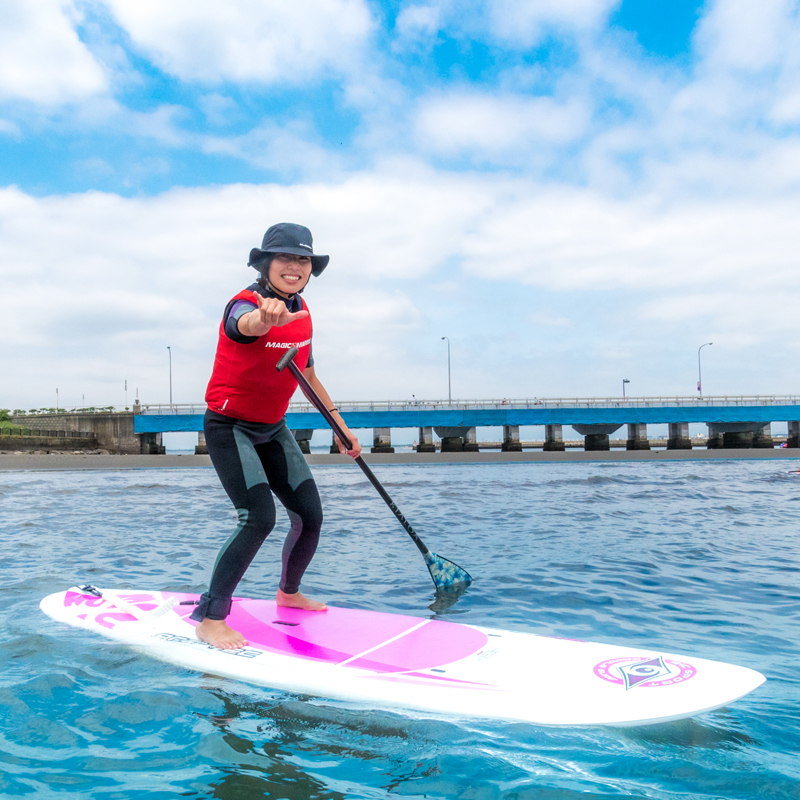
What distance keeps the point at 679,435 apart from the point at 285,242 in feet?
154

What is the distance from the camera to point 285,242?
338 cm

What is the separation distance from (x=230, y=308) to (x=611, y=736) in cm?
264

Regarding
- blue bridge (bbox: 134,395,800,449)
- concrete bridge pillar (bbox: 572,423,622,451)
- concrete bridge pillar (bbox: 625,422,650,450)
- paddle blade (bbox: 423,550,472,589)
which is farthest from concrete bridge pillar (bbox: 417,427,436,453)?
paddle blade (bbox: 423,550,472,589)

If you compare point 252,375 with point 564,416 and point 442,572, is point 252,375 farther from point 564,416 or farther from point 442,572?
point 564,416

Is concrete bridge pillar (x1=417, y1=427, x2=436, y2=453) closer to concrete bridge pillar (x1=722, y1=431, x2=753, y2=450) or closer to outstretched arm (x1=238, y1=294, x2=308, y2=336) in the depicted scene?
concrete bridge pillar (x1=722, y1=431, x2=753, y2=450)

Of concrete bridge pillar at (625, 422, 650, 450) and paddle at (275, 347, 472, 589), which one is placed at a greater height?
paddle at (275, 347, 472, 589)

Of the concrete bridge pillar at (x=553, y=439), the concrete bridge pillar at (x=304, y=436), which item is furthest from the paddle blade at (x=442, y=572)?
the concrete bridge pillar at (x=553, y=439)

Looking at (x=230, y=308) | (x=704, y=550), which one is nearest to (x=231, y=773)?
(x=230, y=308)

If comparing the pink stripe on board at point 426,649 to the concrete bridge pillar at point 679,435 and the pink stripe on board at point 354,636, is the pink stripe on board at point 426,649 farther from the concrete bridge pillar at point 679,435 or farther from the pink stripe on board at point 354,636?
the concrete bridge pillar at point 679,435

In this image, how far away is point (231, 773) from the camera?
207 cm

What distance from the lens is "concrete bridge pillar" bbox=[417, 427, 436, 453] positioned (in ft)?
141

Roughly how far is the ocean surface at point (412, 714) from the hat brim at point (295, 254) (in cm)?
224

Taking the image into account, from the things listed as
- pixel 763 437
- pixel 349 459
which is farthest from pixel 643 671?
pixel 763 437

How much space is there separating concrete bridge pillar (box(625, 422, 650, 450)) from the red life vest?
1695 inches
